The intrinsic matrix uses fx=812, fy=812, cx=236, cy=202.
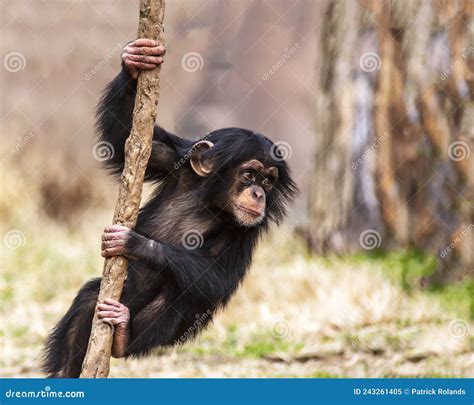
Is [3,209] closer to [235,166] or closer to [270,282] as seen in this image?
[270,282]

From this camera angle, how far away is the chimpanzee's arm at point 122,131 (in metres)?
5.75

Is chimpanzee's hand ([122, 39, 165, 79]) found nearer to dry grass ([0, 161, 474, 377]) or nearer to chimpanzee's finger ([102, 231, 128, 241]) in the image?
chimpanzee's finger ([102, 231, 128, 241])

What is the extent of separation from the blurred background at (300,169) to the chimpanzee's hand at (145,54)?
1.24 m

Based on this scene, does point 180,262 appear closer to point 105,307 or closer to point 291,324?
point 105,307

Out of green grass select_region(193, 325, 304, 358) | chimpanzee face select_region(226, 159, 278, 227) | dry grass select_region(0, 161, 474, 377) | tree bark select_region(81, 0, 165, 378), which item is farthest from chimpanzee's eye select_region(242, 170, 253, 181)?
green grass select_region(193, 325, 304, 358)

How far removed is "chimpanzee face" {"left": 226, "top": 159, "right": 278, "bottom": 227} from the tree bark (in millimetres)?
973

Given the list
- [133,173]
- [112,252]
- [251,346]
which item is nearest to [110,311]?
[112,252]

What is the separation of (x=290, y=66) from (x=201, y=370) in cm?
650

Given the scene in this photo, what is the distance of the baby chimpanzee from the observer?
5715 millimetres

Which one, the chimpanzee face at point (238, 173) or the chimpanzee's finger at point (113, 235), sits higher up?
the chimpanzee face at point (238, 173)

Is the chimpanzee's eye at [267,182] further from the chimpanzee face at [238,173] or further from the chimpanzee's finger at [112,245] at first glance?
the chimpanzee's finger at [112,245]

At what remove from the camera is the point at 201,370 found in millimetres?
8234

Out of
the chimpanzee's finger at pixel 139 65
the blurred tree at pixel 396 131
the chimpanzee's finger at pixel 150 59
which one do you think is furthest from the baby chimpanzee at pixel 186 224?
the blurred tree at pixel 396 131

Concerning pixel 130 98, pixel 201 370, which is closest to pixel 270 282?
Answer: pixel 201 370
